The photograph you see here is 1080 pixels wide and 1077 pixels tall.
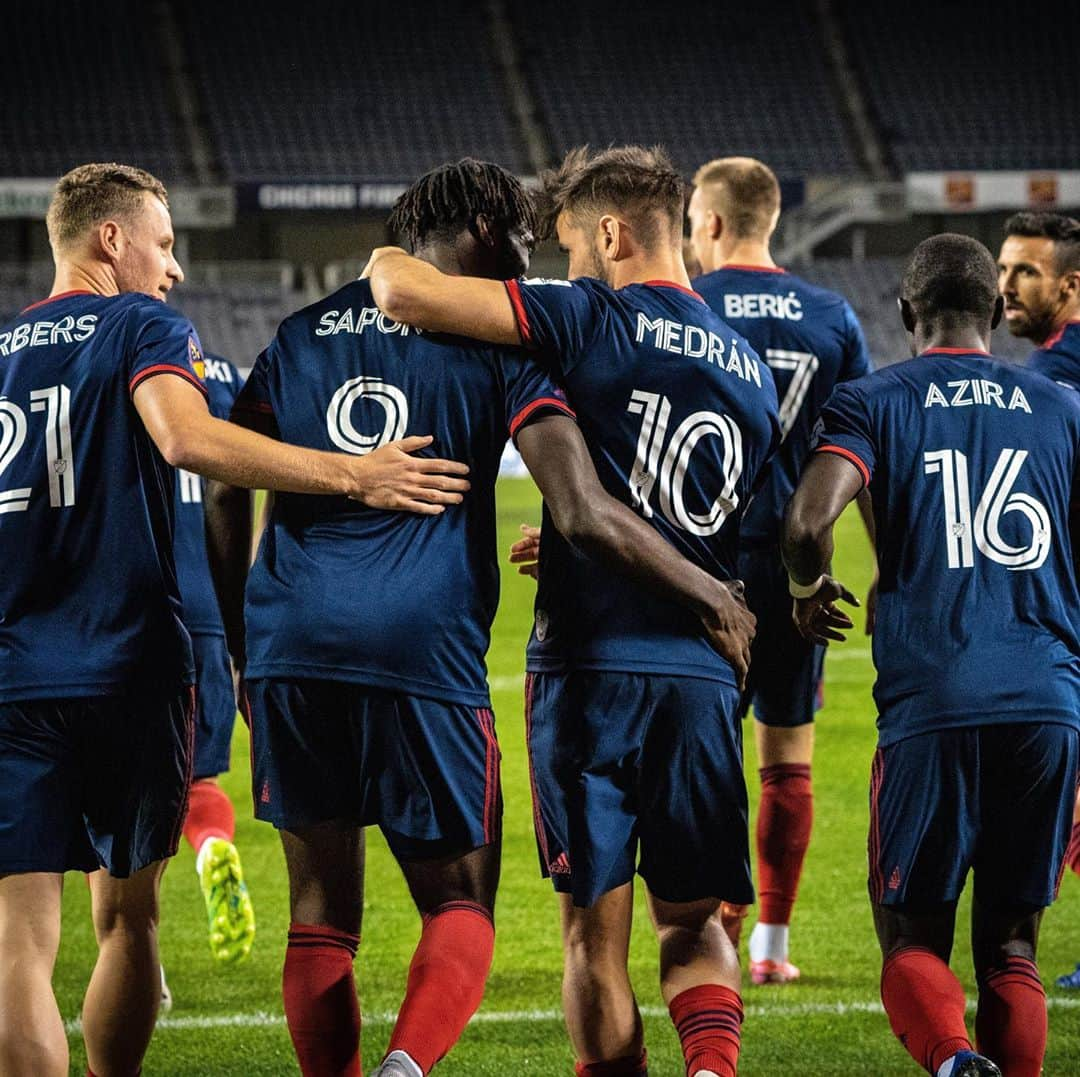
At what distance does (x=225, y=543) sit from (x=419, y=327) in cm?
69

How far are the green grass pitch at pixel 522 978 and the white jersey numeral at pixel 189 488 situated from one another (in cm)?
149

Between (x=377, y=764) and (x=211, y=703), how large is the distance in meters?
1.78

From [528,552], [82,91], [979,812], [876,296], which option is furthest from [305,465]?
[82,91]

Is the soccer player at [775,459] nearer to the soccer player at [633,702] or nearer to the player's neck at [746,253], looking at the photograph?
the player's neck at [746,253]

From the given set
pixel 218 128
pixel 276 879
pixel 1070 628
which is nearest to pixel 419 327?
pixel 1070 628

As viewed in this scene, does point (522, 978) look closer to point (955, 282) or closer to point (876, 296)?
point (955, 282)

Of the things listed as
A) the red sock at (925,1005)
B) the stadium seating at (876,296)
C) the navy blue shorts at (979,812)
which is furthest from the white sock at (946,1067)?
the stadium seating at (876,296)

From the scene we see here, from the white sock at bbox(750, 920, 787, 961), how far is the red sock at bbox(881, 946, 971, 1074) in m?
1.73

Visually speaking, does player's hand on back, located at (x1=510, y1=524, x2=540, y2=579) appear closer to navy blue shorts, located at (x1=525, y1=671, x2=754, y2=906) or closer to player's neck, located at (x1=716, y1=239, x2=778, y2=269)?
navy blue shorts, located at (x1=525, y1=671, x2=754, y2=906)

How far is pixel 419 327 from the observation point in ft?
11.0

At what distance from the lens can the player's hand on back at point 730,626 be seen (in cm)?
341

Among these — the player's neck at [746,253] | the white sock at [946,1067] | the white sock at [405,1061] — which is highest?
the player's neck at [746,253]

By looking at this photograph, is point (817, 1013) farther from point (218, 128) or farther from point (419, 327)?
point (218, 128)

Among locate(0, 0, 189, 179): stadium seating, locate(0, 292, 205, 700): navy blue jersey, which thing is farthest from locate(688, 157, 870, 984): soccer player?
locate(0, 0, 189, 179): stadium seating
